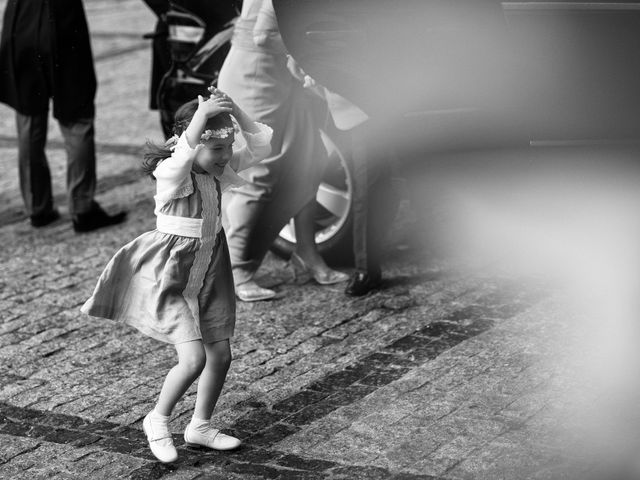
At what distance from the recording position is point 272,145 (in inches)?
256

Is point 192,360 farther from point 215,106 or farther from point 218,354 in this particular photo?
point 215,106

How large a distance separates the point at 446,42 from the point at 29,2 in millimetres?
3208

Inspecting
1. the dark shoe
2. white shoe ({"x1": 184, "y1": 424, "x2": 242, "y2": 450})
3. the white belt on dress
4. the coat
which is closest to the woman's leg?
white shoe ({"x1": 184, "y1": 424, "x2": 242, "y2": 450})

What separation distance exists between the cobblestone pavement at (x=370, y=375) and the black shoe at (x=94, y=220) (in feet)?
0.76

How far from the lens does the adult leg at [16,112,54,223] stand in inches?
319

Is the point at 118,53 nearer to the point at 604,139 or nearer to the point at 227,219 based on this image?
the point at 227,219

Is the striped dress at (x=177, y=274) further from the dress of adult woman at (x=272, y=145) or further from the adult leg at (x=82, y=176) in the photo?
the adult leg at (x=82, y=176)

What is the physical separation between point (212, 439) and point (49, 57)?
3889 millimetres

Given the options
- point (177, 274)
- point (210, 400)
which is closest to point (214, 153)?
point (177, 274)

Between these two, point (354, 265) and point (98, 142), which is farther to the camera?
point (98, 142)

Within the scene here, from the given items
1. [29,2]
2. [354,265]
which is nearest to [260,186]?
[354,265]

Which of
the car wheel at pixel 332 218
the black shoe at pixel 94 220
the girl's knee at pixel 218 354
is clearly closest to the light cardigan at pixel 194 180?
the girl's knee at pixel 218 354

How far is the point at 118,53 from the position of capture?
1422 cm

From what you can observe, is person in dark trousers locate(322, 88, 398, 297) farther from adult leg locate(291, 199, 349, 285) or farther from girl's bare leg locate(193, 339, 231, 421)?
girl's bare leg locate(193, 339, 231, 421)
